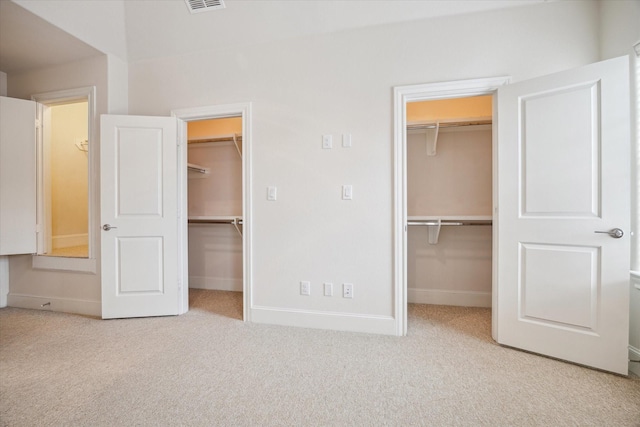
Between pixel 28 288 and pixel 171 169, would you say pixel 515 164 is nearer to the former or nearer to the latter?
pixel 171 169

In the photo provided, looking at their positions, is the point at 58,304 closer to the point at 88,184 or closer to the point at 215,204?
the point at 88,184

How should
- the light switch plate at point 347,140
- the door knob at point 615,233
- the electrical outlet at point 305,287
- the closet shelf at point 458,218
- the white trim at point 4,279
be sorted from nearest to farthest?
1. the door knob at point 615,233
2. the light switch plate at point 347,140
3. the electrical outlet at point 305,287
4. the closet shelf at point 458,218
5. the white trim at point 4,279

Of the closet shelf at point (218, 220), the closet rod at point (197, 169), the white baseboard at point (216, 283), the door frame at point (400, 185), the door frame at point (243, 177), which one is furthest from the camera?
the white baseboard at point (216, 283)

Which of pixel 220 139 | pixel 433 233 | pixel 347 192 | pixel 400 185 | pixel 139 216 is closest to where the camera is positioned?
pixel 400 185

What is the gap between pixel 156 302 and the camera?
2928 mm

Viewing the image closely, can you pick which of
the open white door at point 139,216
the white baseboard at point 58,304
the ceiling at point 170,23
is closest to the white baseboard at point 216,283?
the open white door at point 139,216

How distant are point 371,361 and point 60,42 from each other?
3915 millimetres

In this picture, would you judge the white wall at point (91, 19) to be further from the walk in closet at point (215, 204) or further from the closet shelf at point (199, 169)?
the closet shelf at point (199, 169)

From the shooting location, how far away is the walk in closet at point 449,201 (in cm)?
324

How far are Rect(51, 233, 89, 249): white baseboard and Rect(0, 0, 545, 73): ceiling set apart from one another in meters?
2.15

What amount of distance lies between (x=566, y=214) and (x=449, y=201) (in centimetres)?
136

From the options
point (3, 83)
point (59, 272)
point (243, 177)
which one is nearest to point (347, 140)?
point (243, 177)

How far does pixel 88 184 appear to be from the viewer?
118 inches

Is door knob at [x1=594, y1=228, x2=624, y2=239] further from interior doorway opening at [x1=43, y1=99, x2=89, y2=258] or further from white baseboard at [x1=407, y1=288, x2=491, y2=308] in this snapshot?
Answer: interior doorway opening at [x1=43, y1=99, x2=89, y2=258]
